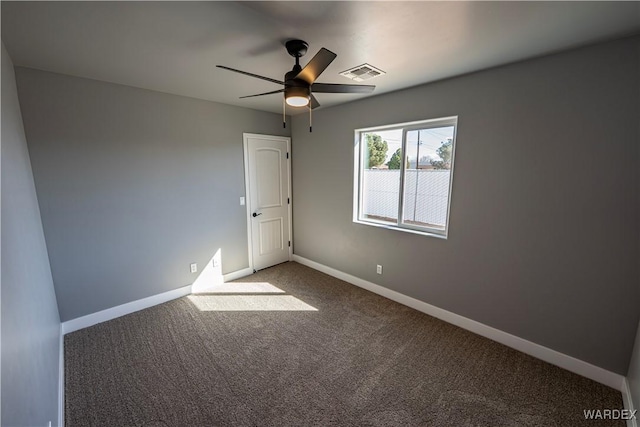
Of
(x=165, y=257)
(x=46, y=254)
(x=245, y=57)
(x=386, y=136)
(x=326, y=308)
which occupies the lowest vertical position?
(x=326, y=308)

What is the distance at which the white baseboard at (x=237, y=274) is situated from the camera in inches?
153

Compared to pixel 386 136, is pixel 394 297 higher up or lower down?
lower down

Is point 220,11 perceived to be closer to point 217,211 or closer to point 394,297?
point 217,211

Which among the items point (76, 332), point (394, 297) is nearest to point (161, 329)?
point (76, 332)

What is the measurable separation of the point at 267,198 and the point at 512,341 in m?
3.51

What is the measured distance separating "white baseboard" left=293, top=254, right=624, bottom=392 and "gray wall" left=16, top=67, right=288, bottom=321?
245 cm

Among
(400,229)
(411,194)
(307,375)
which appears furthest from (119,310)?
(411,194)

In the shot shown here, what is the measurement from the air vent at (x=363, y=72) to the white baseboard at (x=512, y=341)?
2492 millimetres

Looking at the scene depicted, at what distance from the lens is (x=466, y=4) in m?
1.45

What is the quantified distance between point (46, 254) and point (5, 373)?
2.02m

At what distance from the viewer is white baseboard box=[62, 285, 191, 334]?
2688 mm

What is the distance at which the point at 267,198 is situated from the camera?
4250 mm

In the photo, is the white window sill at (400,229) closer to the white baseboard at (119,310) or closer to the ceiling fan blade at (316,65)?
the ceiling fan blade at (316,65)

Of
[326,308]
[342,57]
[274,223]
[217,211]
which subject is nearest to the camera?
[342,57]
